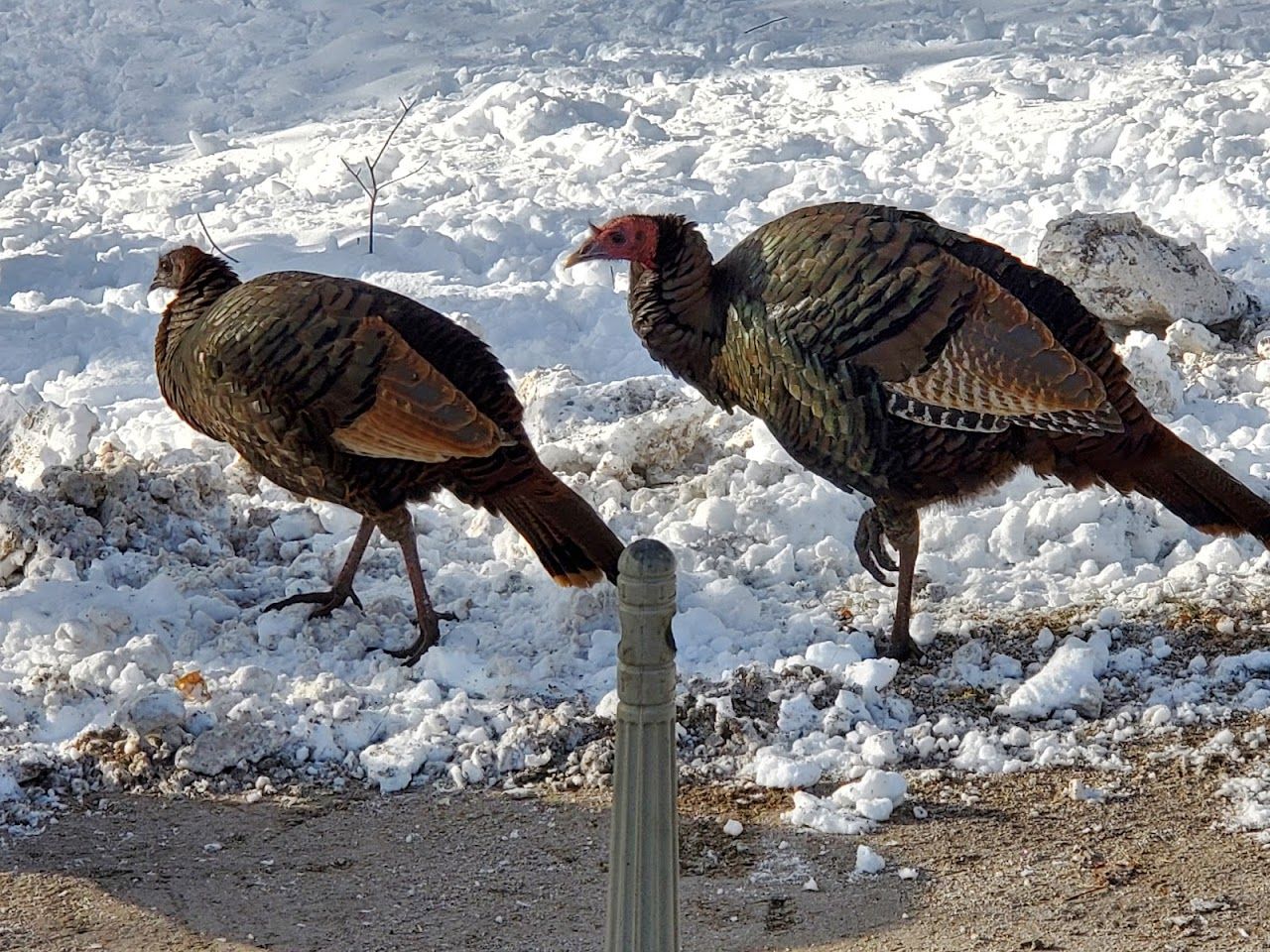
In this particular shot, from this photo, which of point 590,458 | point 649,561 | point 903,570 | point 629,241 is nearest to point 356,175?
point 590,458

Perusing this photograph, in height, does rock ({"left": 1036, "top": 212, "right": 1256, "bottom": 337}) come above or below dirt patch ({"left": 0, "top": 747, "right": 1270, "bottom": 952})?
above

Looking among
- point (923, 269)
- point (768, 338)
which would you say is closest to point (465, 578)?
point (768, 338)

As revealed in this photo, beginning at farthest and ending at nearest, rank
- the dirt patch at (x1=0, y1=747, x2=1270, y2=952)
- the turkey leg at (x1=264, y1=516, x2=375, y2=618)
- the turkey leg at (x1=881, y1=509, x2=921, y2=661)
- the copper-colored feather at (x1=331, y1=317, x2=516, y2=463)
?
the turkey leg at (x1=264, y1=516, x2=375, y2=618)
the turkey leg at (x1=881, y1=509, x2=921, y2=661)
the copper-colored feather at (x1=331, y1=317, x2=516, y2=463)
the dirt patch at (x1=0, y1=747, x2=1270, y2=952)

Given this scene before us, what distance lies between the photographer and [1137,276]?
725cm

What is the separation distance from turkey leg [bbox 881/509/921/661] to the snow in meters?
0.13

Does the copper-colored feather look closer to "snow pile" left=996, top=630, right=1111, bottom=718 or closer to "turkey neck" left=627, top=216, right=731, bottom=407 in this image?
"turkey neck" left=627, top=216, right=731, bottom=407

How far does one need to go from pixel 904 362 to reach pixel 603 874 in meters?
1.67

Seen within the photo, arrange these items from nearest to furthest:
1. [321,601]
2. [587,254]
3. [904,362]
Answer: [904,362], [587,254], [321,601]

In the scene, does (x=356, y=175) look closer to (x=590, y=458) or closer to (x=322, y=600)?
(x=590, y=458)

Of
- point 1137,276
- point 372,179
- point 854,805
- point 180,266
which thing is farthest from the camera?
point 372,179

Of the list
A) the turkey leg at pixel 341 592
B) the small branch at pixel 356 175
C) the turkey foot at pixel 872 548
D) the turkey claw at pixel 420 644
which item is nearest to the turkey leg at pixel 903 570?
the turkey foot at pixel 872 548

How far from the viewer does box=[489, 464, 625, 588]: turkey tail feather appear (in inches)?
197

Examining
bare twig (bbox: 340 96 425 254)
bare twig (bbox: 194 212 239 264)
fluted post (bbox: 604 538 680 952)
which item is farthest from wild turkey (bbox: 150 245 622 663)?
bare twig (bbox: 340 96 425 254)

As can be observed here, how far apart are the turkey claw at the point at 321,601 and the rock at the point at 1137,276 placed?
3645mm
